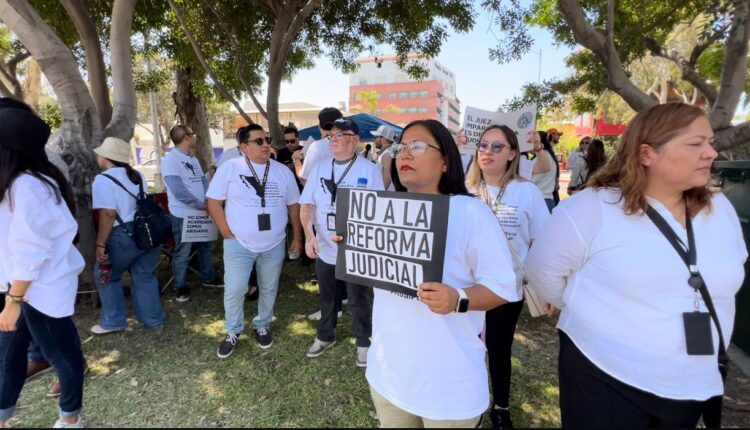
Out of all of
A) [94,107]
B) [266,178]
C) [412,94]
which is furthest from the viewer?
[412,94]

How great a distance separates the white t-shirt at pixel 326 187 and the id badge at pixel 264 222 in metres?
0.39

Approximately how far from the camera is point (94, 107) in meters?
4.79

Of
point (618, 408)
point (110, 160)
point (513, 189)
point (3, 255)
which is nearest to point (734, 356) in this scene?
point (513, 189)

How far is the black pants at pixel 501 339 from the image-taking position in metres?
2.77

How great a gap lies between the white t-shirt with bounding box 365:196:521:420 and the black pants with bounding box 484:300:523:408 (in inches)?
48.3

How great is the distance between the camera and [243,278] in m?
3.87

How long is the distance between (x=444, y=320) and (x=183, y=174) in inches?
183

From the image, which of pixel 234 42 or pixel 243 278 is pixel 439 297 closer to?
pixel 243 278

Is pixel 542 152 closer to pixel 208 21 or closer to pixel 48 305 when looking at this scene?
pixel 48 305

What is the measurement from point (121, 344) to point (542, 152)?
15.7ft

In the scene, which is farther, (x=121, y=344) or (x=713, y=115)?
(x=713, y=115)

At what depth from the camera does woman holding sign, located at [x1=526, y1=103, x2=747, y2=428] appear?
59.0 inches

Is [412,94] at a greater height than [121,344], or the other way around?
[412,94]

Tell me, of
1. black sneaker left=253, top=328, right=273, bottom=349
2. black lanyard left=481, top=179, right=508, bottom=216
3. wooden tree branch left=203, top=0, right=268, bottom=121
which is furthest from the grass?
wooden tree branch left=203, top=0, right=268, bottom=121
